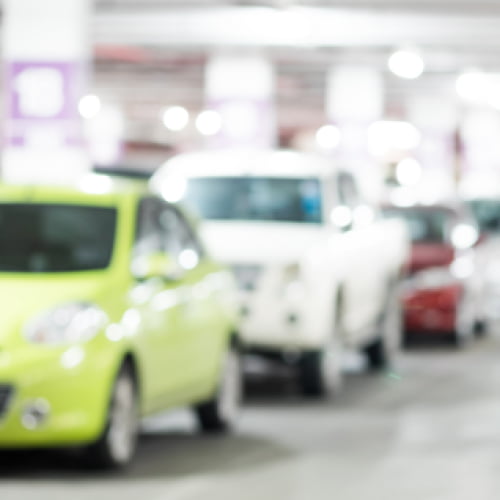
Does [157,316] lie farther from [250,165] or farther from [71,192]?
[250,165]

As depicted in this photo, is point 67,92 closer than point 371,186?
Yes

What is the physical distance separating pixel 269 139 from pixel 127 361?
26476 millimetres

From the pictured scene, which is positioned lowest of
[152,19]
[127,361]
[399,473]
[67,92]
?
[399,473]

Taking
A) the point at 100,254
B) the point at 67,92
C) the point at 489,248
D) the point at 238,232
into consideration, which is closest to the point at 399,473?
the point at 100,254

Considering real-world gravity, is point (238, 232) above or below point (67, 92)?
below

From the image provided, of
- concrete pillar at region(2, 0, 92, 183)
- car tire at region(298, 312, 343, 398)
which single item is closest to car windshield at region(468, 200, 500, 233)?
concrete pillar at region(2, 0, 92, 183)

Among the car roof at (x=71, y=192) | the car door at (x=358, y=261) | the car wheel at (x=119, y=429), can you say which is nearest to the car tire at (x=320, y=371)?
the car door at (x=358, y=261)

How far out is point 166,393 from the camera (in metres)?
10.8

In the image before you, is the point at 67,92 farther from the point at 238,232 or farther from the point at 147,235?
the point at 147,235

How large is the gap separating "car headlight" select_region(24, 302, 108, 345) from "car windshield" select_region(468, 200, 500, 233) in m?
15.9

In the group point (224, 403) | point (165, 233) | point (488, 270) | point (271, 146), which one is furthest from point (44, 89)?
point (271, 146)

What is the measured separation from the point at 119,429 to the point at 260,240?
4698 millimetres

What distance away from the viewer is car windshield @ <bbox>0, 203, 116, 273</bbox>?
10477 mm

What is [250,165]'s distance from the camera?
625 inches
